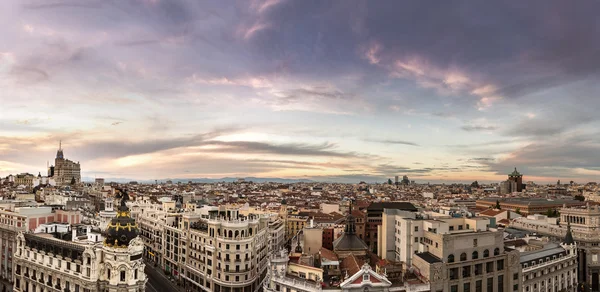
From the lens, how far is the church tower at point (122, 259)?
235ft

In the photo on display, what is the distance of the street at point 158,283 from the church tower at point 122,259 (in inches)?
1451

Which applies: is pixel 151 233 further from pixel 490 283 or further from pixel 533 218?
pixel 533 218

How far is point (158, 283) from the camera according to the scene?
375 feet

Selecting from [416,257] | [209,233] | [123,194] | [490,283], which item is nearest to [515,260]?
[490,283]

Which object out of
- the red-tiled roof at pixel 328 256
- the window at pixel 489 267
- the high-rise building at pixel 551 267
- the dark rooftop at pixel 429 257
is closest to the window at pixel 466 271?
the window at pixel 489 267

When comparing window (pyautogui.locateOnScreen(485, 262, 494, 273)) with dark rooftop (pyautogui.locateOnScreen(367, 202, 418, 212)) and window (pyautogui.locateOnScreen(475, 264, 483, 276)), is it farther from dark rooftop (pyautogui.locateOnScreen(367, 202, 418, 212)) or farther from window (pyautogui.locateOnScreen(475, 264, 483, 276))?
dark rooftop (pyautogui.locateOnScreen(367, 202, 418, 212))

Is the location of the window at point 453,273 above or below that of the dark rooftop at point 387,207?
below

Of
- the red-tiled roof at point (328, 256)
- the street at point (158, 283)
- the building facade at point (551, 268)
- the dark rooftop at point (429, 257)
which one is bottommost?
the street at point (158, 283)

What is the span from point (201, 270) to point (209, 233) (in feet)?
34.2

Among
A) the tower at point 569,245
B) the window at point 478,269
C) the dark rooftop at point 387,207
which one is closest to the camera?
the window at point 478,269

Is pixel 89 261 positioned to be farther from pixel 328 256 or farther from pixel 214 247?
pixel 328 256

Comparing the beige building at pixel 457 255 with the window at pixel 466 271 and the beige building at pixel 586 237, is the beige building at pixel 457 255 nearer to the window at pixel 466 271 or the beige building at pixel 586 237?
the window at pixel 466 271

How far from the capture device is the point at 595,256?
112 m

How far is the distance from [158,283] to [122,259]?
Result: 46.5 metres
